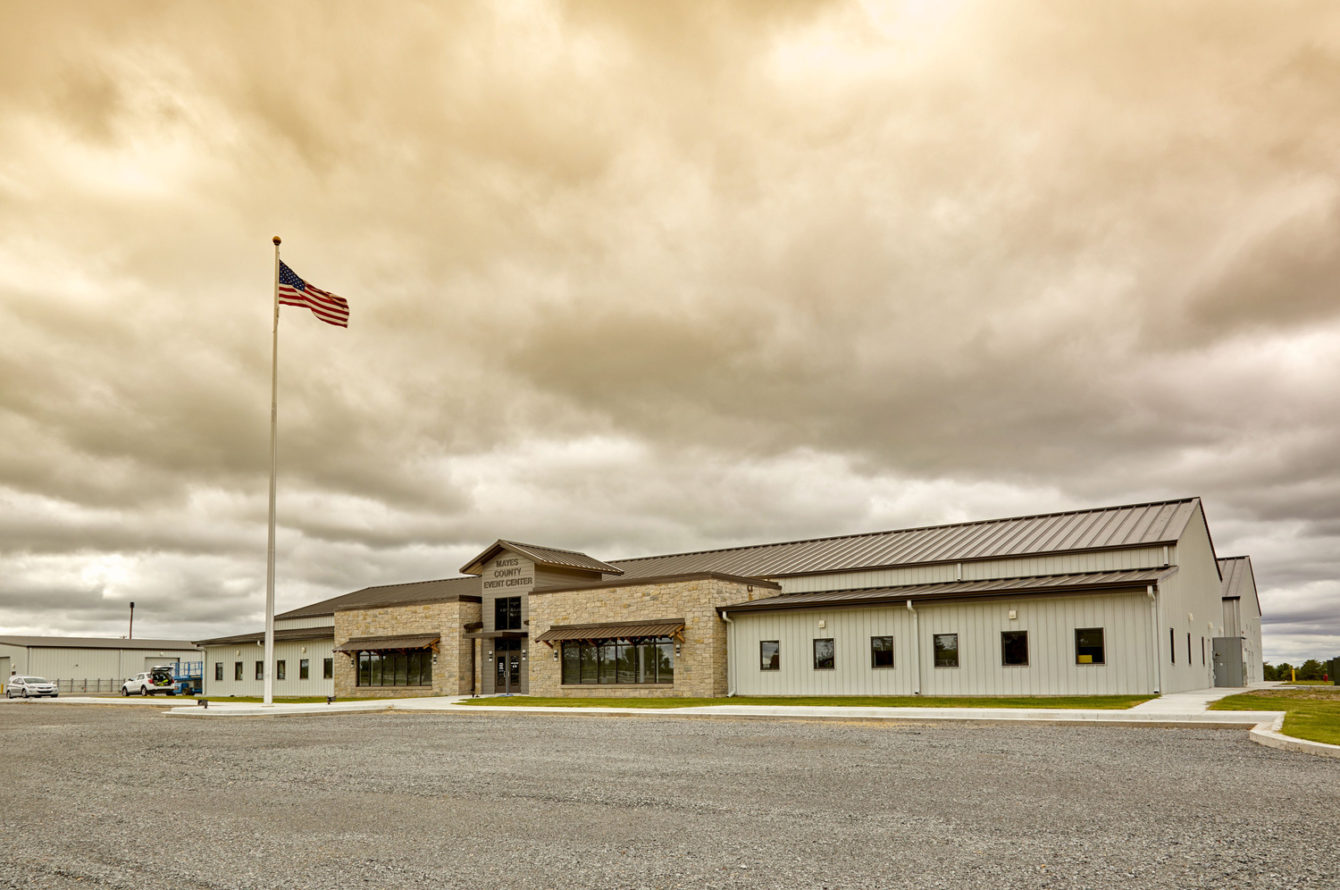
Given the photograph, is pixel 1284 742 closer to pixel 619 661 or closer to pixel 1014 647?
pixel 1014 647

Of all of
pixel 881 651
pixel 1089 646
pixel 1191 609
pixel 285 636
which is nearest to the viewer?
pixel 1089 646

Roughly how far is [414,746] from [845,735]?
767cm

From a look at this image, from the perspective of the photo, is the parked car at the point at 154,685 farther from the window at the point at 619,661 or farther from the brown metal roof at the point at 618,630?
the window at the point at 619,661

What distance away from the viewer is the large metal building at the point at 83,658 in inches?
2997

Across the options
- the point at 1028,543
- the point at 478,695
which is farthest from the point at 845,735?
the point at 478,695

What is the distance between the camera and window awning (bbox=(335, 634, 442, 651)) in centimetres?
4237

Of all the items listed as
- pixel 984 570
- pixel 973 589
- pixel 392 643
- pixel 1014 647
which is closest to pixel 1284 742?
pixel 1014 647

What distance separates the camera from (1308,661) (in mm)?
61344

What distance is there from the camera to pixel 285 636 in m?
50.6

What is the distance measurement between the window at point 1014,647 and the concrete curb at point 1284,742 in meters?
11.6

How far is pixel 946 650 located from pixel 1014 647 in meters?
2.12

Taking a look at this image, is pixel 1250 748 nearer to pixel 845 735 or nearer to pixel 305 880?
pixel 845 735

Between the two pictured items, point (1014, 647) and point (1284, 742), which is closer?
point (1284, 742)

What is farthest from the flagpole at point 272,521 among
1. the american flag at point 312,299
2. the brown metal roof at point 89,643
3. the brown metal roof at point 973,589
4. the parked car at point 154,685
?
the brown metal roof at point 89,643
